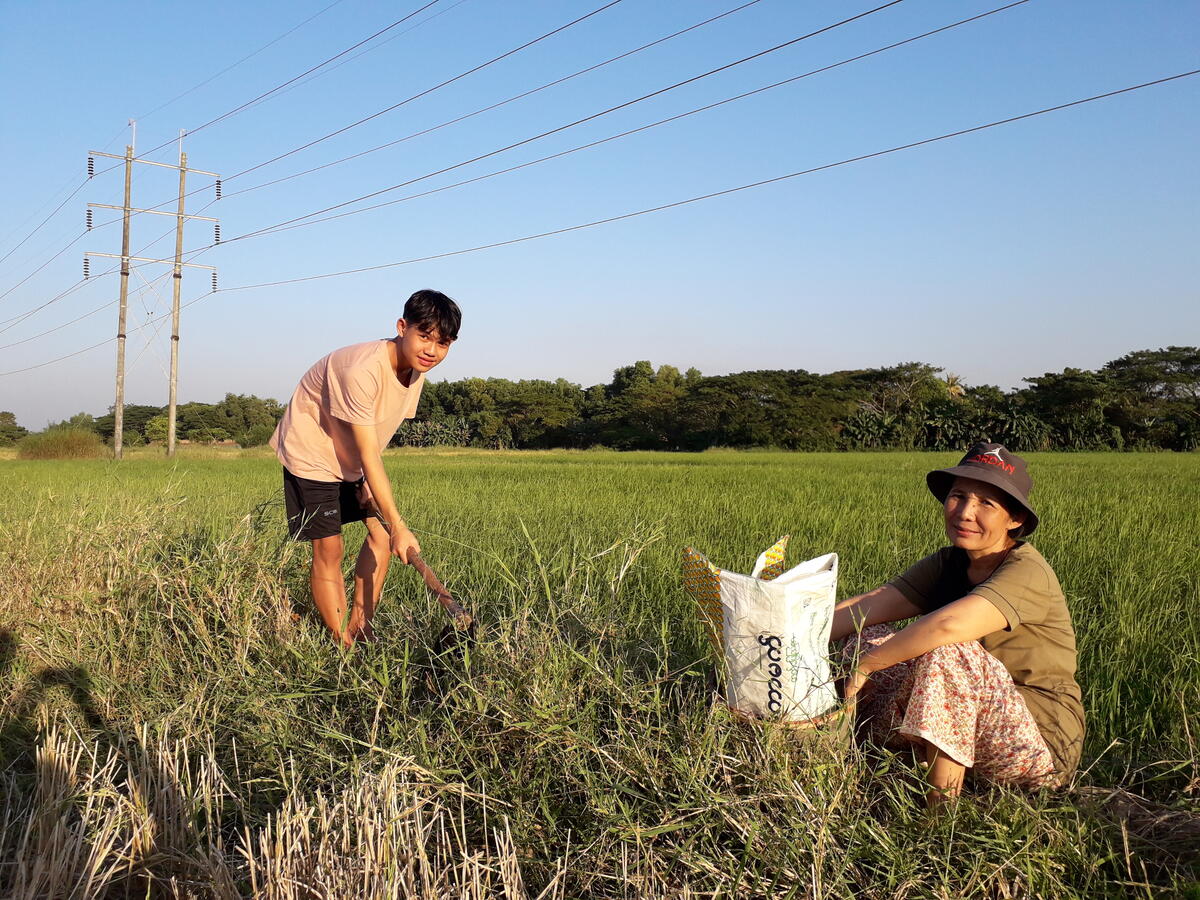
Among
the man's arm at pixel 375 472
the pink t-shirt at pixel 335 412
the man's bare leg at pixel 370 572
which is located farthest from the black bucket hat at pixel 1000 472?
the man's bare leg at pixel 370 572

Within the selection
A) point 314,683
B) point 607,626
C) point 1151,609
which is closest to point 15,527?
point 314,683

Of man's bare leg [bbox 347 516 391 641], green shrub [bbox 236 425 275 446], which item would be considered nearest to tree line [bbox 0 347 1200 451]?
green shrub [bbox 236 425 275 446]

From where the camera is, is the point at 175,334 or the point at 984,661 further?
the point at 175,334

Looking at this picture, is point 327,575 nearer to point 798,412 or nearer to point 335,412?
point 335,412

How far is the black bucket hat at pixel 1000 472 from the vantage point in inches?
79.9

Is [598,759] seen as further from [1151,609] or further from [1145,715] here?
[1151,609]

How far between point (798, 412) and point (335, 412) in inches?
1238

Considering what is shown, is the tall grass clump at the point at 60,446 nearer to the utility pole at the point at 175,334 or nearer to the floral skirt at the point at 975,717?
the utility pole at the point at 175,334

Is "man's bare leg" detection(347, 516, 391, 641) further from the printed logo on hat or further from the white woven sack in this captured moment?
the printed logo on hat

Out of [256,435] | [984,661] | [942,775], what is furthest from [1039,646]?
[256,435]

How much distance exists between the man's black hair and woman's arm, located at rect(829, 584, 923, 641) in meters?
1.64

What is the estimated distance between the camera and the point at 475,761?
6.41 ft

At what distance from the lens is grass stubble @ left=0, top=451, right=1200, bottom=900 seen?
5.39 ft

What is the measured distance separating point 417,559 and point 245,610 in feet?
2.42
